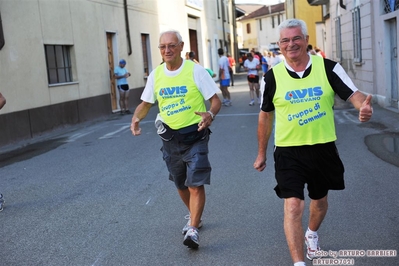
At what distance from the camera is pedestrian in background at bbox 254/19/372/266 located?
3.93 metres

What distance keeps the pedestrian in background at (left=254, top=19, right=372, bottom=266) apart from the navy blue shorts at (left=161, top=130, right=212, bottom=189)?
0.96m

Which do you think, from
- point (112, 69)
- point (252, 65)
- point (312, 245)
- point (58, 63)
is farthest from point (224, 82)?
point (312, 245)

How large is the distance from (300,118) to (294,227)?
2.45 ft

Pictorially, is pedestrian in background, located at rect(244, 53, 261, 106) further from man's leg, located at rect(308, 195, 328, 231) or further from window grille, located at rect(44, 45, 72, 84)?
man's leg, located at rect(308, 195, 328, 231)

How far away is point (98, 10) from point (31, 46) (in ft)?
15.9

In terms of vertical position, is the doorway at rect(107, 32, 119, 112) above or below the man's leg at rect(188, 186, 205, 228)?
above

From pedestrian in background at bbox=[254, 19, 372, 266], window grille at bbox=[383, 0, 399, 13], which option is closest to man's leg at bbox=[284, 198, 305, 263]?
pedestrian in background at bbox=[254, 19, 372, 266]

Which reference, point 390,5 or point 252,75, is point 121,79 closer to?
point 252,75

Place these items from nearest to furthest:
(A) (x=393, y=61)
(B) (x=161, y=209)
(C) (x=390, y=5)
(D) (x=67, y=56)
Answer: (B) (x=161, y=209) → (C) (x=390, y=5) → (A) (x=393, y=61) → (D) (x=67, y=56)

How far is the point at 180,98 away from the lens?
16.2 ft

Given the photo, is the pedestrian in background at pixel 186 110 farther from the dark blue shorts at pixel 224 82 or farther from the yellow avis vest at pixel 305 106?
the dark blue shorts at pixel 224 82

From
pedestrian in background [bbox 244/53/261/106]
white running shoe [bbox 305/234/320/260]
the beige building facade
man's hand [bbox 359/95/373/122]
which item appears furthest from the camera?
pedestrian in background [bbox 244/53/261/106]

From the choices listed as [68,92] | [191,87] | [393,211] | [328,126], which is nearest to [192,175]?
[191,87]

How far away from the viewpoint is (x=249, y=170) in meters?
8.18
